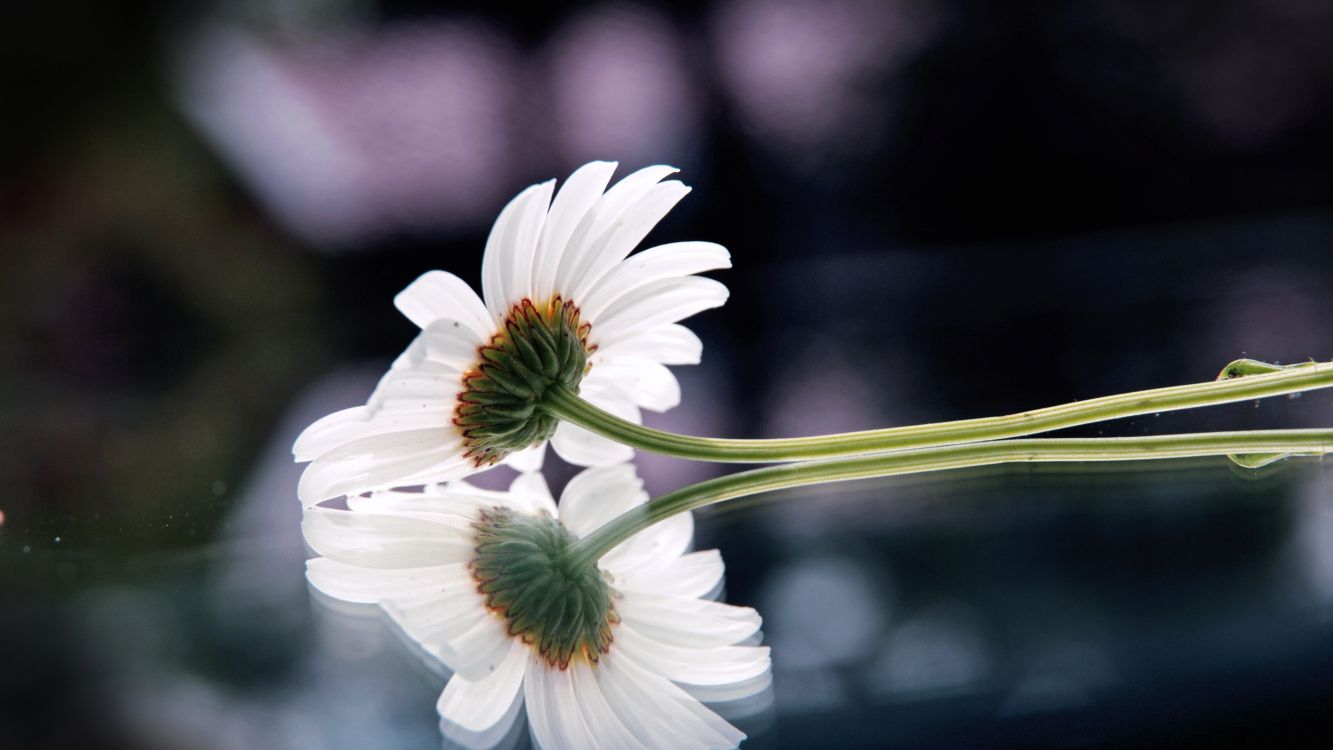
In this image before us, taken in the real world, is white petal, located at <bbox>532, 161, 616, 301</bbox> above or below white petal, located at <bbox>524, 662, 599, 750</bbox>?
above

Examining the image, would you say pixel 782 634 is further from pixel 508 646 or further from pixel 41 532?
pixel 41 532

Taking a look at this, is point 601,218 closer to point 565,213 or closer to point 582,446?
point 565,213

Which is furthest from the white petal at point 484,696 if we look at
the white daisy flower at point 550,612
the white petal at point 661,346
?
the white petal at point 661,346

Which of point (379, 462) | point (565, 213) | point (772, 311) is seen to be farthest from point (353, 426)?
point (772, 311)

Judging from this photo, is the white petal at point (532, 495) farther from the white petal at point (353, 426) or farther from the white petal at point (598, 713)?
the white petal at point (598, 713)

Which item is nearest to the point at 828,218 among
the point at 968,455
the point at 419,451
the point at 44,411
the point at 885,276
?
the point at 885,276

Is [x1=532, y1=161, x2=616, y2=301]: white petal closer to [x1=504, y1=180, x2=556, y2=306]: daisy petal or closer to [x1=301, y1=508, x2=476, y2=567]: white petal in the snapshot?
[x1=504, y1=180, x2=556, y2=306]: daisy petal

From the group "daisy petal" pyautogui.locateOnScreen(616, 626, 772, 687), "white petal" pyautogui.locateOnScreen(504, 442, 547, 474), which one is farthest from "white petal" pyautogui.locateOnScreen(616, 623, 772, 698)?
"white petal" pyautogui.locateOnScreen(504, 442, 547, 474)
